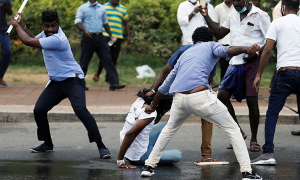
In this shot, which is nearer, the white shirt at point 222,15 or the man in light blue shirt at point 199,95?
the man in light blue shirt at point 199,95

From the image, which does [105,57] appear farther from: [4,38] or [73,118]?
[73,118]

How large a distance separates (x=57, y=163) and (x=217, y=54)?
2152mm

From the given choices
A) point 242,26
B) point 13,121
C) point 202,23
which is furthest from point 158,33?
point 242,26

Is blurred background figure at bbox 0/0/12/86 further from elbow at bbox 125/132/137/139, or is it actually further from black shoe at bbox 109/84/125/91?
elbow at bbox 125/132/137/139

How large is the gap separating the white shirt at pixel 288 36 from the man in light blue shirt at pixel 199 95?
85 centimetres

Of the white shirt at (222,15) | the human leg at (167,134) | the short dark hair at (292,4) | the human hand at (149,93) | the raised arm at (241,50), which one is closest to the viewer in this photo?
the raised arm at (241,50)

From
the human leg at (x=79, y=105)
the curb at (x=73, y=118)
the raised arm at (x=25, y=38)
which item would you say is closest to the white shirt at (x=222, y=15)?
the curb at (x=73, y=118)

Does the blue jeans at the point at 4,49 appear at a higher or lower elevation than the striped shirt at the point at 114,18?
lower

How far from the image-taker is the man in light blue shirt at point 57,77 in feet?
18.7

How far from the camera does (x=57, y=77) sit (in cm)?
593

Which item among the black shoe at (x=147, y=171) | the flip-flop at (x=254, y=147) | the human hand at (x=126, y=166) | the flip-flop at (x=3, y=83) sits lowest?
the flip-flop at (x=3, y=83)

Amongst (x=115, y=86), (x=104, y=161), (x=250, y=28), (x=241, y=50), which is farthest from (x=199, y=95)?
(x=115, y=86)

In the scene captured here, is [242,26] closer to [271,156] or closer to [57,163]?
[271,156]

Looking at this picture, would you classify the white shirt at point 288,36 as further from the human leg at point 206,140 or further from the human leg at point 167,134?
the human leg at point 167,134
